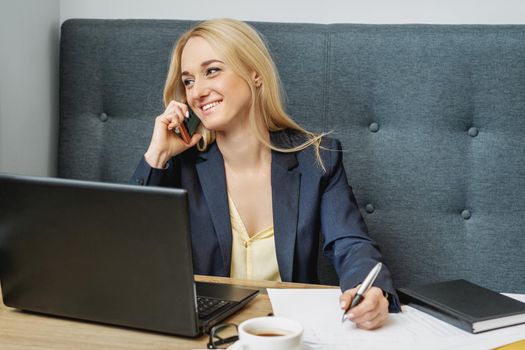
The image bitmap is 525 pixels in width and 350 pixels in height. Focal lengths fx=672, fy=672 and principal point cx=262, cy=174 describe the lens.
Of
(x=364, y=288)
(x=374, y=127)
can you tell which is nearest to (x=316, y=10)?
(x=374, y=127)

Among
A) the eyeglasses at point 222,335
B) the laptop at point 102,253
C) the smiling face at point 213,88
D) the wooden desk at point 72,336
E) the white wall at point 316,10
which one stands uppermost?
the white wall at point 316,10

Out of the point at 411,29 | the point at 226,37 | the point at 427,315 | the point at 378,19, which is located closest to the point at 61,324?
the point at 427,315

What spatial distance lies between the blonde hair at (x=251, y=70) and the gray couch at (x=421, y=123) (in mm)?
180

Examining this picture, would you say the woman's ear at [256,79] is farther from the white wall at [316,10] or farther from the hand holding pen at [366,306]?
the hand holding pen at [366,306]

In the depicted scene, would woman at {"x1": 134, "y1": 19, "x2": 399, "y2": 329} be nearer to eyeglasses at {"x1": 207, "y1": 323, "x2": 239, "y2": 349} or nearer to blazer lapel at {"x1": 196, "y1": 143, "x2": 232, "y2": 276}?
blazer lapel at {"x1": 196, "y1": 143, "x2": 232, "y2": 276}

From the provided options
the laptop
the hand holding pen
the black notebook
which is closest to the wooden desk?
the laptop

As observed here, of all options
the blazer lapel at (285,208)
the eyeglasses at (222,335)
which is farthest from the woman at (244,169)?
the eyeglasses at (222,335)

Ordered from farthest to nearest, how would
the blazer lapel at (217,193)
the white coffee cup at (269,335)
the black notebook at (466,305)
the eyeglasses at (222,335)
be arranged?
the blazer lapel at (217,193) < the black notebook at (466,305) < the eyeglasses at (222,335) < the white coffee cup at (269,335)

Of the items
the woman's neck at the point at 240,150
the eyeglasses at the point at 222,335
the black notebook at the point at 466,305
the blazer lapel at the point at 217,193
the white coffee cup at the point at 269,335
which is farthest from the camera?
the woman's neck at the point at 240,150

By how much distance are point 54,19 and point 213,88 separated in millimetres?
764

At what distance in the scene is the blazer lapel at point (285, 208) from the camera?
159 centimetres

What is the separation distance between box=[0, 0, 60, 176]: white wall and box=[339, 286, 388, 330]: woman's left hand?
46.8 inches

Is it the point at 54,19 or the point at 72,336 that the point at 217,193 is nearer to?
the point at 72,336

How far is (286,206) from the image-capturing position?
1615 millimetres
